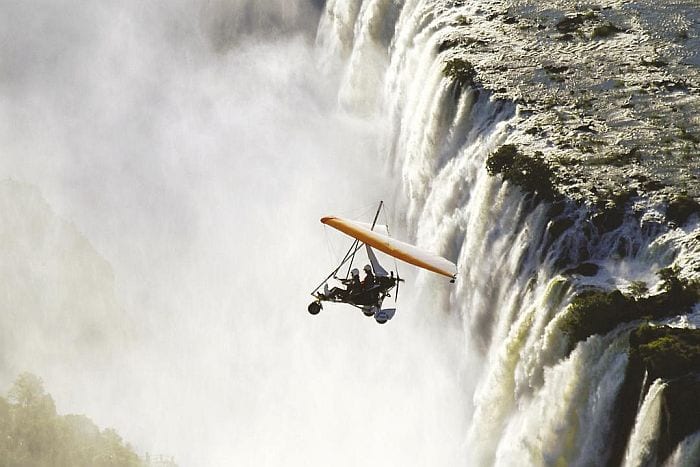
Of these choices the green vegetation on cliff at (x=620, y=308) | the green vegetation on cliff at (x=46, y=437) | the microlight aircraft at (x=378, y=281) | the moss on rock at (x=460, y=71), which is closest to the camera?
the green vegetation on cliff at (x=620, y=308)

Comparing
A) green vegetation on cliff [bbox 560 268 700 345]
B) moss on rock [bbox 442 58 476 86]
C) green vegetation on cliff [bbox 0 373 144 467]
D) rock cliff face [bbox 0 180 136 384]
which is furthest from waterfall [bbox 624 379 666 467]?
rock cliff face [bbox 0 180 136 384]

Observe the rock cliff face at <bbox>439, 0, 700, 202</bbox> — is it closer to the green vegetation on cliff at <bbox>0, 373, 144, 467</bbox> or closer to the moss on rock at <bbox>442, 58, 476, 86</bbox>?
the moss on rock at <bbox>442, 58, 476, 86</bbox>

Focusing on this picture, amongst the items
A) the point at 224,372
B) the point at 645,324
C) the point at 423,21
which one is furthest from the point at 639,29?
the point at 224,372

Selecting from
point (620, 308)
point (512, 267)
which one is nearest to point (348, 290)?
point (512, 267)

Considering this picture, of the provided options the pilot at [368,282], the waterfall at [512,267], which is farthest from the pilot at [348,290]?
the waterfall at [512,267]

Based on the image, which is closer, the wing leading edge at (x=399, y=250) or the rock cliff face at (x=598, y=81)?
the wing leading edge at (x=399, y=250)

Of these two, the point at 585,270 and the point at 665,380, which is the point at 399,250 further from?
the point at 665,380

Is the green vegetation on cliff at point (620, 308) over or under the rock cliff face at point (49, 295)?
under

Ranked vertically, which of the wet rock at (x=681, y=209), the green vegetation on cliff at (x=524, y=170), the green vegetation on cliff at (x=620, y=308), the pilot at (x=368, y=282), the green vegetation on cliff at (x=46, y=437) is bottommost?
the green vegetation on cliff at (x=46, y=437)

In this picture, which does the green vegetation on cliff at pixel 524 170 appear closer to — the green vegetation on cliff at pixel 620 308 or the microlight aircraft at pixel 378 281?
the microlight aircraft at pixel 378 281
